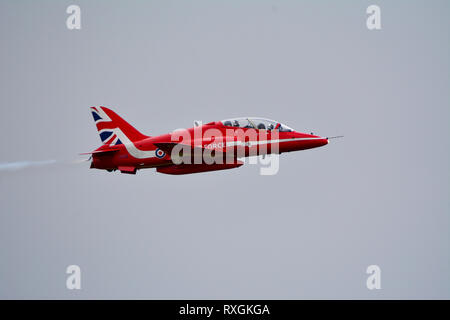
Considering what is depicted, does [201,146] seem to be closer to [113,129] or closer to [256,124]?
[256,124]

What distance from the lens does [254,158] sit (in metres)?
38.2

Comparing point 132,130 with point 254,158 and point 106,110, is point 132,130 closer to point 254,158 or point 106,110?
point 106,110

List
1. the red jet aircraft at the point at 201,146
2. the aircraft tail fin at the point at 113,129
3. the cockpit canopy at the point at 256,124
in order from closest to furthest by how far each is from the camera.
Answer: the red jet aircraft at the point at 201,146 → the cockpit canopy at the point at 256,124 → the aircraft tail fin at the point at 113,129

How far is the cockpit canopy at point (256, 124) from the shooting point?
3800cm

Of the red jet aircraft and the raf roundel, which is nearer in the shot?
the red jet aircraft

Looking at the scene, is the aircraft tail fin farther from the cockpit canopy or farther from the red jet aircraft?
the cockpit canopy

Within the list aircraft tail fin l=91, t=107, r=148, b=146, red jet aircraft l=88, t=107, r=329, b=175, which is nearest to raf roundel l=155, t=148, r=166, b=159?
red jet aircraft l=88, t=107, r=329, b=175

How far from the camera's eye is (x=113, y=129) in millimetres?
39188

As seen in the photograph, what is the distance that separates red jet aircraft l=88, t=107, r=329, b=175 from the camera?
37.3 m

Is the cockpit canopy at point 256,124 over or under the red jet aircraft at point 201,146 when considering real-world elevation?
over

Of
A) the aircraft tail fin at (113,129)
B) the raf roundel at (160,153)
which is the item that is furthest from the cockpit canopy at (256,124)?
the aircraft tail fin at (113,129)

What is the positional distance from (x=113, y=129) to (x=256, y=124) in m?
8.49

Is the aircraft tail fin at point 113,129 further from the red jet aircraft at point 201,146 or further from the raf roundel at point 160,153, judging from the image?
the raf roundel at point 160,153
